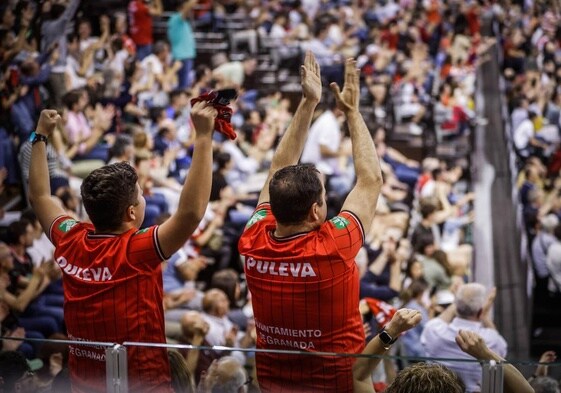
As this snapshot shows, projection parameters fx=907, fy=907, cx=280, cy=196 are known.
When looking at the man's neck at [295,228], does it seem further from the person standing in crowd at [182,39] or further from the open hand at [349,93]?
the person standing in crowd at [182,39]

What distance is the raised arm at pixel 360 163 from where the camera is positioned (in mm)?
2805

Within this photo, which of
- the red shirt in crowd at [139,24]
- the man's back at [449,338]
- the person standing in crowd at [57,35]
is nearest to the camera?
the man's back at [449,338]

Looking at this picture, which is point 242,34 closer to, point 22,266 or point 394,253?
point 394,253

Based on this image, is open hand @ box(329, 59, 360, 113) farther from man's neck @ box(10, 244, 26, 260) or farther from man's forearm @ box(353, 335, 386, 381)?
man's neck @ box(10, 244, 26, 260)

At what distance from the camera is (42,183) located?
119 inches

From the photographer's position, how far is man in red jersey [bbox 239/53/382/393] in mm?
2678

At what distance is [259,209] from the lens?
9.77ft

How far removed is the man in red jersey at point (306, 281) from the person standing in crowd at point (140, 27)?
23.7ft

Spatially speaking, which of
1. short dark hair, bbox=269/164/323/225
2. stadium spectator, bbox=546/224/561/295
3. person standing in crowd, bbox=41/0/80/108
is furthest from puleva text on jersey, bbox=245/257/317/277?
stadium spectator, bbox=546/224/561/295

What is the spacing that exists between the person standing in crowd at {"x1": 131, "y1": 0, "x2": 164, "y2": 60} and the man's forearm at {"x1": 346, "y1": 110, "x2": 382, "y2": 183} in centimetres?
694

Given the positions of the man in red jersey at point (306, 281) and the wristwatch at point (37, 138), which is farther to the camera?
the wristwatch at point (37, 138)

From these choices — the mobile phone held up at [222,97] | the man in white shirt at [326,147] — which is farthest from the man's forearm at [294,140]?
the man in white shirt at [326,147]

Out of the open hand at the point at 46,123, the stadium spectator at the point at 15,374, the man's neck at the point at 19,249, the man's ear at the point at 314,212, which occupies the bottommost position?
the man's neck at the point at 19,249

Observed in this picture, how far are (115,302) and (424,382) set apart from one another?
96cm
